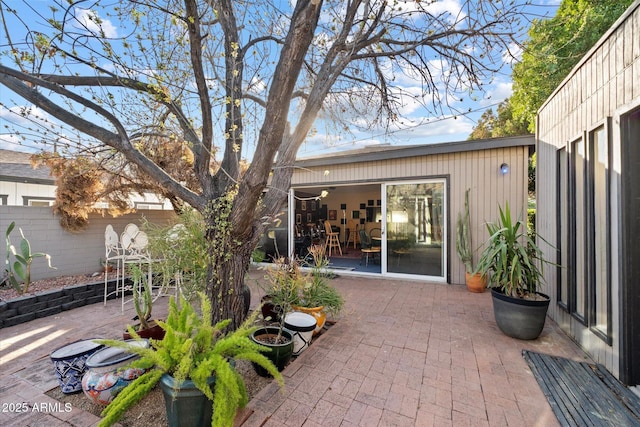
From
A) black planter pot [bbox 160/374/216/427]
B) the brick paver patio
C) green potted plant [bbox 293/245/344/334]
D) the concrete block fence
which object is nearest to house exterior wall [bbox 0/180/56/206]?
the concrete block fence

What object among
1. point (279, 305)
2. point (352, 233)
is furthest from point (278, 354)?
Result: point (352, 233)

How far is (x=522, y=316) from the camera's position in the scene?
297 cm

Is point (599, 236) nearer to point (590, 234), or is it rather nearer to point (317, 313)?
point (590, 234)

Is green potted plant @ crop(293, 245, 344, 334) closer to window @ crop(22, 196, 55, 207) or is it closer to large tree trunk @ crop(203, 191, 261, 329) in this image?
large tree trunk @ crop(203, 191, 261, 329)

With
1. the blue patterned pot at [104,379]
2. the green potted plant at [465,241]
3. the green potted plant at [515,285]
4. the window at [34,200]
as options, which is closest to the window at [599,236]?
the green potted plant at [515,285]

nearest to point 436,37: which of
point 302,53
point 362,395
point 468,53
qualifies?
point 468,53

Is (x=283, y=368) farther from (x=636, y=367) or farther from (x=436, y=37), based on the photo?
(x=436, y=37)

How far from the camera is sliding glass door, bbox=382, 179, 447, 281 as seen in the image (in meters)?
5.72

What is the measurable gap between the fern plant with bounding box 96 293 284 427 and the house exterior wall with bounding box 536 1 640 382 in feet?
9.85

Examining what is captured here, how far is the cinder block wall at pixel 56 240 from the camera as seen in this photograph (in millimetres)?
4594

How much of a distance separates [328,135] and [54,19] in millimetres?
3484

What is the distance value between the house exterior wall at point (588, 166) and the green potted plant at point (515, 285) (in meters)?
0.40

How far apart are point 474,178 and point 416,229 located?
4.99 ft

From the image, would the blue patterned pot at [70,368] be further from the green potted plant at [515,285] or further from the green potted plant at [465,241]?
the green potted plant at [465,241]
